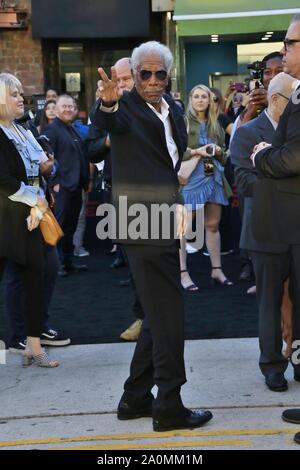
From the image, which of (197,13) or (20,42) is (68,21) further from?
(197,13)

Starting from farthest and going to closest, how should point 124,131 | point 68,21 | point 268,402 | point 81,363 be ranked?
point 68,21 → point 81,363 → point 268,402 → point 124,131

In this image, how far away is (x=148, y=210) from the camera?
171 inches

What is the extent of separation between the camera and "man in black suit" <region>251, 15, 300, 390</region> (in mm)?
4324

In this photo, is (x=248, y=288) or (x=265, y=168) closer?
(x=265, y=168)

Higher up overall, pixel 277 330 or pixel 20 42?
pixel 20 42

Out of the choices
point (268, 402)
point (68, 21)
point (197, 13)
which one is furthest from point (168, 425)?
point (68, 21)

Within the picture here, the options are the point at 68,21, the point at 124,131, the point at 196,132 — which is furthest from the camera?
the point at 68,21

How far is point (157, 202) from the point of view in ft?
14.3

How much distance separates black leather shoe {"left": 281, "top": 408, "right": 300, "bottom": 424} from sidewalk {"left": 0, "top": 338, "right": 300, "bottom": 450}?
0.13 feet

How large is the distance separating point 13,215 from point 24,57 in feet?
29.4

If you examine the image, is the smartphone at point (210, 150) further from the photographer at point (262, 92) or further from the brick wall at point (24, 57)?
the brick wall at point (24, 57)

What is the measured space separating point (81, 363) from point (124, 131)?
2.19 metres

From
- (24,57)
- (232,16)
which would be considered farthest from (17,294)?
(24,57)

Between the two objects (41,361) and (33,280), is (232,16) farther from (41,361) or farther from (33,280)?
(41,361)
